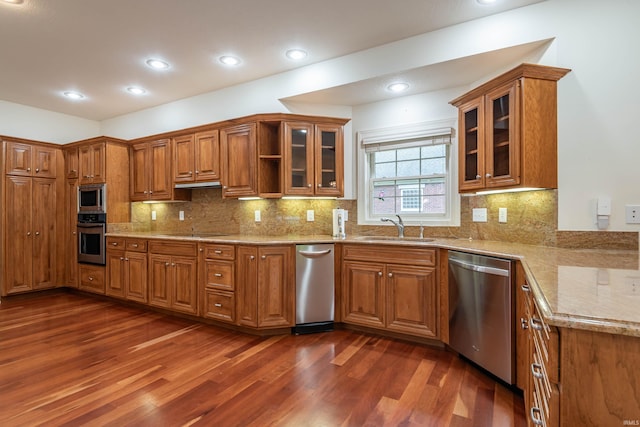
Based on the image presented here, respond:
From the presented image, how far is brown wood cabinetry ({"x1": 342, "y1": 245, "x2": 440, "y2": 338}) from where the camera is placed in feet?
8.84

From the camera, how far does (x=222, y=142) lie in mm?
3666

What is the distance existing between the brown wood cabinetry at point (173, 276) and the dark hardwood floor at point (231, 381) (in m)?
0.33

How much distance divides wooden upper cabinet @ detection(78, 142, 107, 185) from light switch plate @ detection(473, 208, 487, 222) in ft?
14.9

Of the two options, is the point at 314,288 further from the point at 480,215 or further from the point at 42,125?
the point at 42,125

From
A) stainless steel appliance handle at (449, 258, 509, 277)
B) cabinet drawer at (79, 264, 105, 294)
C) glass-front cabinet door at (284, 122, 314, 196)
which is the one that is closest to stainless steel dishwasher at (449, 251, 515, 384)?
stainless steel appliance handle at (449, 258, 509, 277)

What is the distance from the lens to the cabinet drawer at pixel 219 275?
3.14 metres

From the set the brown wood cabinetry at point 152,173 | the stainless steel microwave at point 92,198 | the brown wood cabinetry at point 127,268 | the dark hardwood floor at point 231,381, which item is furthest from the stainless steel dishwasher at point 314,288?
the stainless steel microwave at point 92,198

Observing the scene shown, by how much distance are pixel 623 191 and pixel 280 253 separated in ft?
8.63

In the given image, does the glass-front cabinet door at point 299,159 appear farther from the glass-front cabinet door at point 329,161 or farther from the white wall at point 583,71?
the white wall at point 583,71

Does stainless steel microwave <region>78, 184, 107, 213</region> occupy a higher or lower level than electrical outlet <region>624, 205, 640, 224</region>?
higher

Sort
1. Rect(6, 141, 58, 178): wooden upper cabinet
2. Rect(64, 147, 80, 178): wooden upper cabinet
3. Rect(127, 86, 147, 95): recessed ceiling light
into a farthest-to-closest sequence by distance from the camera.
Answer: Rect(64, 147, 80, 178): wooden upper cabinet < Rect(6, 141, 58, 178): wooden upper cabinet < Rect(127, 86, 147, 95): recessed ceiling light

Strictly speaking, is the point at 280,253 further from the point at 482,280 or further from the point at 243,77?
the point at 243,77

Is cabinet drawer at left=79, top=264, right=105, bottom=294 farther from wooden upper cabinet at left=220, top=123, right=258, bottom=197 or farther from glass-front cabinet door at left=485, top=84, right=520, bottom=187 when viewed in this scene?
glass-front cabinet door at left=485, top=84, right=520, bottom=187

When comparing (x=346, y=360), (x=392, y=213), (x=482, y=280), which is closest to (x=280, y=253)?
(x=346, y=360)
